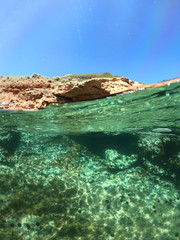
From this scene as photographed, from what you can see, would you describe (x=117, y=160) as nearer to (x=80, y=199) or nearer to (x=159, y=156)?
(x=159, y=156)

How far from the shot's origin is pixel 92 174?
1130 centimetres

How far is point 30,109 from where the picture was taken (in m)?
11.7

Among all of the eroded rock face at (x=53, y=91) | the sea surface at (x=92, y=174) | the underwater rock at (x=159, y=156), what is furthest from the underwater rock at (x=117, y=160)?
the eroded rock face at (x=53, y=91)

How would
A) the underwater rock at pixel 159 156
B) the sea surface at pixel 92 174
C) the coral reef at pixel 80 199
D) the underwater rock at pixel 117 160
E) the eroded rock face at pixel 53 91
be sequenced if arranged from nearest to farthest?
1. the coral reef at pixel 80 199
2. the sea surface at pixel 92 174
3. the eroded rock face at pixel 53 91
4. the underwater rock at pixel 117 160
5. the underwater rock at pixel 159 156

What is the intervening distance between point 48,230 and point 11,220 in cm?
177

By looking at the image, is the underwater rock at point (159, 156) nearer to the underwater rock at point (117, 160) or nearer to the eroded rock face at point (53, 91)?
the underwater rock at point (117, 160)

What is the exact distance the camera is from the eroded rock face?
36.7 feet

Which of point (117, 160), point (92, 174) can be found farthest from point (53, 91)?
point (117, 160)

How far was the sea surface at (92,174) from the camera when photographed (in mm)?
8172

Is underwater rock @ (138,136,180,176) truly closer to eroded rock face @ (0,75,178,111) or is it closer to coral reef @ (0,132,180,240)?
coral reef @ (0,132,180,240)

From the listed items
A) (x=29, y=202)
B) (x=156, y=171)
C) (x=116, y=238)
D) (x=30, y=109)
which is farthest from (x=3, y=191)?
(x=156, y=171)

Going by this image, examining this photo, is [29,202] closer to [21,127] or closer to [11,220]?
[11,220]

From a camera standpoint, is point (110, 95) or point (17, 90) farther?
point (17, 90)

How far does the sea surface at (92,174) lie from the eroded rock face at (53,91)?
50 centimetres
